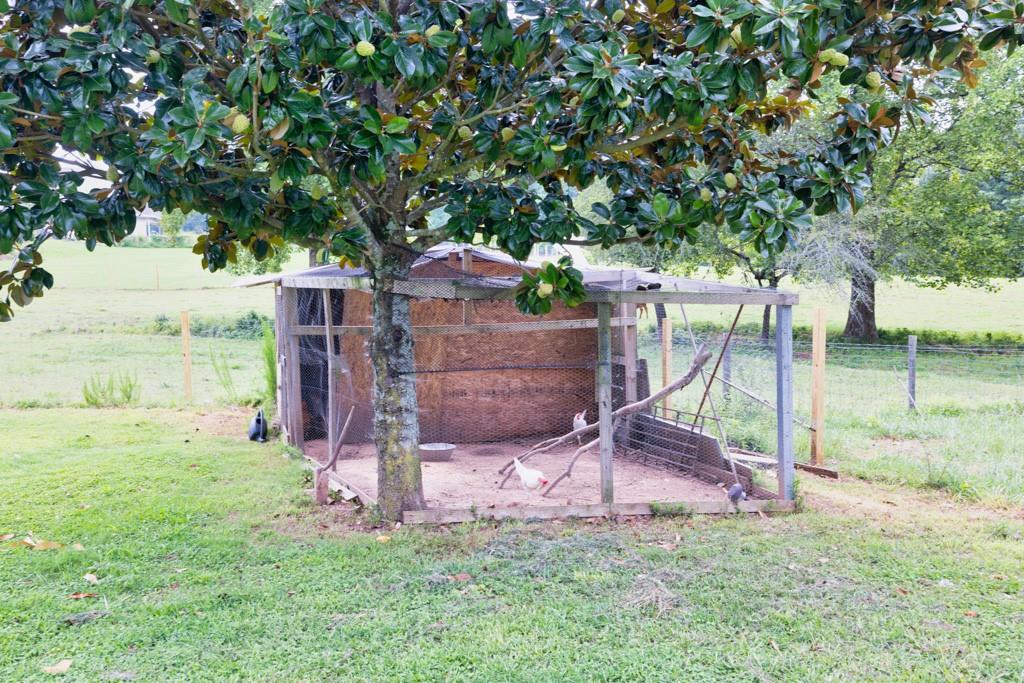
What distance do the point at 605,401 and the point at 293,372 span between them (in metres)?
3.95

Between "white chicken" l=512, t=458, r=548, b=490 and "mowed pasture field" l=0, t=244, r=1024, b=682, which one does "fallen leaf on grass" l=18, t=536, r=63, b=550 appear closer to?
"mowed pasture field" l=0, t=244, r=1024, b=682

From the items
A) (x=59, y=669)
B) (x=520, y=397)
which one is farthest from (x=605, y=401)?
(x=59, y=669)

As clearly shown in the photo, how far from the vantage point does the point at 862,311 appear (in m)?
20.7

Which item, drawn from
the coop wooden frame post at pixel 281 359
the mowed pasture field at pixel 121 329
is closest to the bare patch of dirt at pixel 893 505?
the coop wooden frame post at pixel 281 359

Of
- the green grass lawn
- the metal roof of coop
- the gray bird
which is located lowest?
the green grass lawn

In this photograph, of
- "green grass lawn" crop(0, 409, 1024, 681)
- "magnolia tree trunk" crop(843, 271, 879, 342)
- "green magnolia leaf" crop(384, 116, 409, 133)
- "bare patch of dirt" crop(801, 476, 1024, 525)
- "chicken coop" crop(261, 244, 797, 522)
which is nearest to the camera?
"green grass lawn" crop(0, 409, 1024, 681)

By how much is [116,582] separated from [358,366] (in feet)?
16.7

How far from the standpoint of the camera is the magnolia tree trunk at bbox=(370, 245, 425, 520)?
5.76 m

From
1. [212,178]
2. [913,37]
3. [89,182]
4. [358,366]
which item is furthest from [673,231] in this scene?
[358,366]

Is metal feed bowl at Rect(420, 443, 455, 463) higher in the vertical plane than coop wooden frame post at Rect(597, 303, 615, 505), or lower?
lower

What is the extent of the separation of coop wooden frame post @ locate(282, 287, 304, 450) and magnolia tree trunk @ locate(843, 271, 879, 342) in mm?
13993

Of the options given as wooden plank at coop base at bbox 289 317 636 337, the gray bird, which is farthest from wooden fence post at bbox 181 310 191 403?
the gray bird

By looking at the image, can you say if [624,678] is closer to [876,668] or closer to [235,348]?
[876,668]

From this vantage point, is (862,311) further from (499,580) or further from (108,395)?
(499,580)
